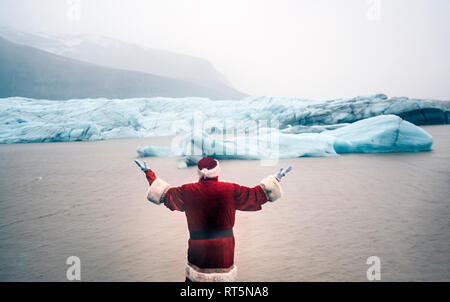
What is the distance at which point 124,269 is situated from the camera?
2.59 m

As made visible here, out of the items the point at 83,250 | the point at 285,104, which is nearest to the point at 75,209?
the point at 83,250

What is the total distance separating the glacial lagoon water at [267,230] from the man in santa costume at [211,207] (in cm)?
67

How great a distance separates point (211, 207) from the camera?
5.82 feet

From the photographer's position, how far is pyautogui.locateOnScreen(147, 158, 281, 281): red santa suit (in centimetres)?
178

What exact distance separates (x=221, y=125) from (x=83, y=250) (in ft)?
77.8

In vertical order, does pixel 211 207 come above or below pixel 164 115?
below

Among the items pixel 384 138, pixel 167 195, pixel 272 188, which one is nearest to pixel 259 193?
pixel 272 188

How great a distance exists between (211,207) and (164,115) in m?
26.1

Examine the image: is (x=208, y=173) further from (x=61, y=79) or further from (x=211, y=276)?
(x=61, y=79)

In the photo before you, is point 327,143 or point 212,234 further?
point 327,143

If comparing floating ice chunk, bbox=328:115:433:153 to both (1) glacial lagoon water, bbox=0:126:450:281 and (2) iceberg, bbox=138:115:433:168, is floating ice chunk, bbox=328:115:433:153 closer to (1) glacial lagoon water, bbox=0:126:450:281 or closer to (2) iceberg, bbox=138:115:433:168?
(2) iceberg, bbox=138:115:433:168

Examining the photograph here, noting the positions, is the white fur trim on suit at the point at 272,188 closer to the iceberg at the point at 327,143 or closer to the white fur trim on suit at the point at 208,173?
the white fur trim on suit at the point at 208,173

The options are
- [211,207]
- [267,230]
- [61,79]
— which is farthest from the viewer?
[61,79]
